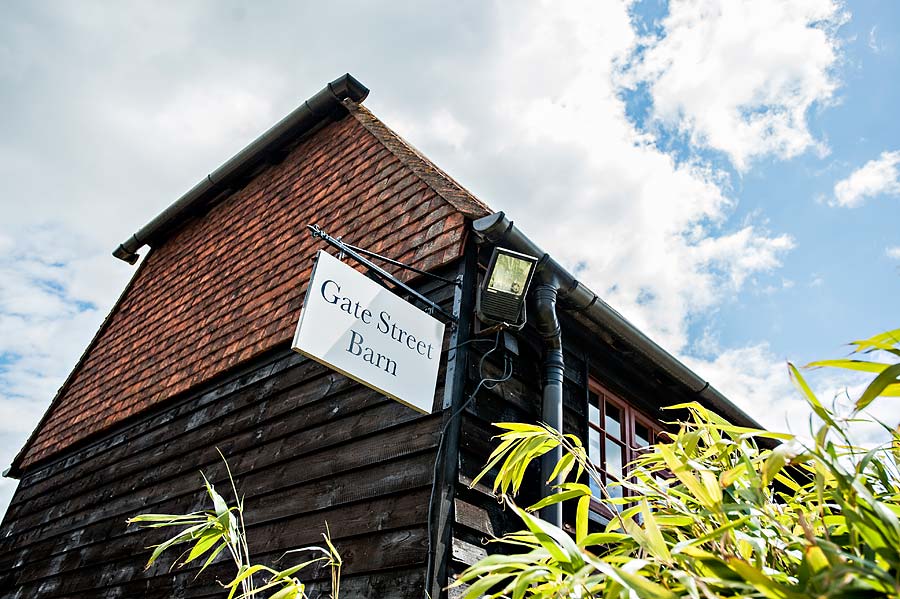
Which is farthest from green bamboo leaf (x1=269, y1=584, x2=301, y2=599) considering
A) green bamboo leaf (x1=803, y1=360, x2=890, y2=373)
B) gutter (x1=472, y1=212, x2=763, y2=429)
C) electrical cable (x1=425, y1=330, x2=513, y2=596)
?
gutter (x1=472, y1=212, x2=763, y2=429)

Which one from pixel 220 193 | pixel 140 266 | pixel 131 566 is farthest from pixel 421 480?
pixel 140 266

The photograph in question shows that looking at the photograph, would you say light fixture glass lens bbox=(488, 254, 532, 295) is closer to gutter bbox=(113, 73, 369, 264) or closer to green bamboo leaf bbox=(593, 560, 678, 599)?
green bamboo leaf bbox=(593, 560, 678, 599)

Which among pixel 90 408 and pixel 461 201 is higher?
pixel 461 201

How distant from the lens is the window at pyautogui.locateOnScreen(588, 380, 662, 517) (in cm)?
387

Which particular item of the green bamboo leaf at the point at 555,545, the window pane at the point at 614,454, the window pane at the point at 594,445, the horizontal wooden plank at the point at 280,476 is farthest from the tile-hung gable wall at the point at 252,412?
the green bamboo leaf at the point at 555,545

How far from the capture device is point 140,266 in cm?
773

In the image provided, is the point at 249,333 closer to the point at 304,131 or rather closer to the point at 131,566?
the point at 131,566

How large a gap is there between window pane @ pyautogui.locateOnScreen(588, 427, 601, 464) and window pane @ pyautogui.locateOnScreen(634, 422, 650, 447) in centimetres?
65

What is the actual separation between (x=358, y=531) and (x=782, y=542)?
2.18 metres

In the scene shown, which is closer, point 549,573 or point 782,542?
point 549,573

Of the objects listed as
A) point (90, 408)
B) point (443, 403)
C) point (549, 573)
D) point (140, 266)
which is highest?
point (140, 266)

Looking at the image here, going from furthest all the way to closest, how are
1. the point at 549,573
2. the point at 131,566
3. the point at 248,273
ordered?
the point at 248,273 < the point at 131,566 < the point at 549,573

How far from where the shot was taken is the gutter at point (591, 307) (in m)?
3.28

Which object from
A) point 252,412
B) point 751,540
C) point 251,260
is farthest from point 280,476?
point 751,540
